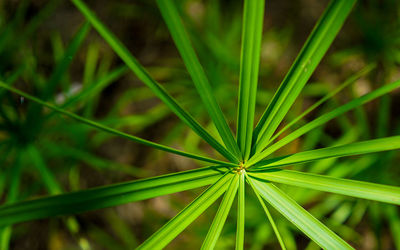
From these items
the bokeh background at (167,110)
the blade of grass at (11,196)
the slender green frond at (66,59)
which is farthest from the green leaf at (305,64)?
the blade of grass at (11,196)

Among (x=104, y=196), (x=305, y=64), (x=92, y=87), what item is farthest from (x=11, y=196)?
(x=305, y=64)

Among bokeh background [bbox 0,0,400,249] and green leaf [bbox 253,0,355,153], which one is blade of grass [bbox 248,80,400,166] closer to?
green leaf [bbox 253,0,355,153]

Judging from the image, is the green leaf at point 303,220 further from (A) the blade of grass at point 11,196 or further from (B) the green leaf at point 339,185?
(A) the blade of grass at point 11,196

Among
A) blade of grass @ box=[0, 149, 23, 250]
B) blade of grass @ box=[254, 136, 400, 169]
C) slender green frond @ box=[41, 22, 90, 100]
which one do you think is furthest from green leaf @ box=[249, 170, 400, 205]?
blade of grass @ box=[0, 149, 23, 250]

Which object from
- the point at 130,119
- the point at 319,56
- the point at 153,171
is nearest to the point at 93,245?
the point at 153,171

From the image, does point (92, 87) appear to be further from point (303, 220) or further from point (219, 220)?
point (303, 220)

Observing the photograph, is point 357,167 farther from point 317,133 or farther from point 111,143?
point 111,143
